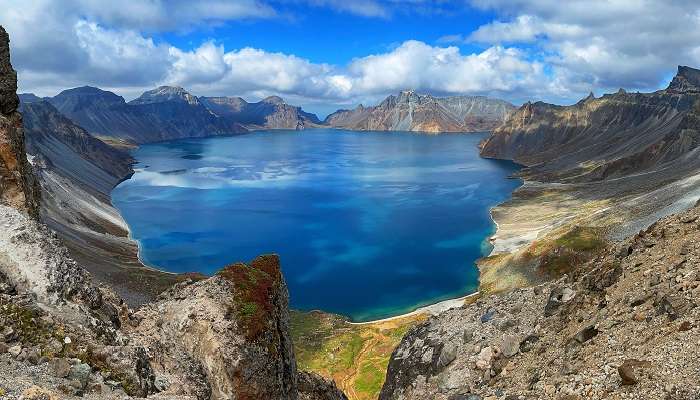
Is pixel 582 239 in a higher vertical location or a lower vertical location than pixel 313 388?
lower

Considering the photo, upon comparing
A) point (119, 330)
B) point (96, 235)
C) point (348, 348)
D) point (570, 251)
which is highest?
point (119, 330)

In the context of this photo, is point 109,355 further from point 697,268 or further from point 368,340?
point 368,340

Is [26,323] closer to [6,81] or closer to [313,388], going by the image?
[6,81]

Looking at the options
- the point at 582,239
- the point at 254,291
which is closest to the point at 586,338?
the point at 254,291

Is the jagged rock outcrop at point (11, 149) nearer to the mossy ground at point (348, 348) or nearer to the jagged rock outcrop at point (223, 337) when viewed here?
the jagged rock outcrop at point (223, 337)

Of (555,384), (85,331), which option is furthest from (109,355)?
(555,384)

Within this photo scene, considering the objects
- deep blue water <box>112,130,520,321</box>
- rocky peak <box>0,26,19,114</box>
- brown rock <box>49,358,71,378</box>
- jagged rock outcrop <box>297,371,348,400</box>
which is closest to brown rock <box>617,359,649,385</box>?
brown rock <box>49,358,71,378</box>
